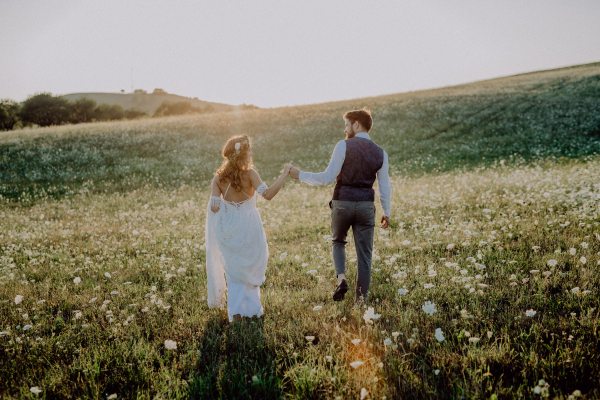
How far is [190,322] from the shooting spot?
179 inches

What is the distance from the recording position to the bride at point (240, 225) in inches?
187

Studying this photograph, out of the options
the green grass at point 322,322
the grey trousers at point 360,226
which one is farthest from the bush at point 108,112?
the grey trousers at point 360,226

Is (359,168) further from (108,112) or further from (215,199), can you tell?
(108,112)

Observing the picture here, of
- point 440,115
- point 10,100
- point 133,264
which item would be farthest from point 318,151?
point 10,100

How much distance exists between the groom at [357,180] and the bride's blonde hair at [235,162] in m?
0.74

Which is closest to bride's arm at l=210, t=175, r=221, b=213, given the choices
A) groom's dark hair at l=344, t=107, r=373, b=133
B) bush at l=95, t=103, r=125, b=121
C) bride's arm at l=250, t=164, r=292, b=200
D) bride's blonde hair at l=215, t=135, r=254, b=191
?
bride's blonde hair at l=215, t=135, r=254, b=191

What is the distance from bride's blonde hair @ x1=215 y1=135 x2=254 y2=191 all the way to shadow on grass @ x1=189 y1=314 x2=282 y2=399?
1.99 m

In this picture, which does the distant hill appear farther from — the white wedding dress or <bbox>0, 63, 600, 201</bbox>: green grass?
the white wedding dress

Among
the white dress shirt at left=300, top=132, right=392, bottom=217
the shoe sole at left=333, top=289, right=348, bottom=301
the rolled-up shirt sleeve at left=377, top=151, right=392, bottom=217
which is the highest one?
the white dress shirt at left=300, top=132, right=392, bottom=217

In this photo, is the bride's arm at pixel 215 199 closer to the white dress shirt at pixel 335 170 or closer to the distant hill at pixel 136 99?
the white dress shirt at pixel 335 170

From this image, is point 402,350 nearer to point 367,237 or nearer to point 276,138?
point 367,237

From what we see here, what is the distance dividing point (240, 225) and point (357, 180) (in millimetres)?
1840

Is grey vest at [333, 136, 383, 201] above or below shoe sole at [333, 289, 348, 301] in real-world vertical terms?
above

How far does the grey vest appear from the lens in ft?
14.9
